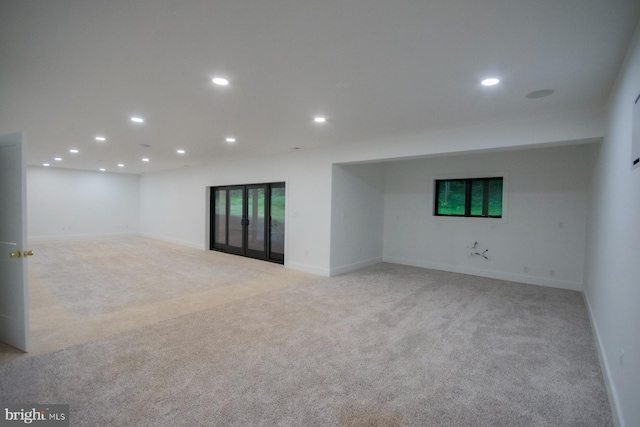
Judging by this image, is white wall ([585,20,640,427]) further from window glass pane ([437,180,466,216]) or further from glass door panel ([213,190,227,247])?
glass door panel ([213,190,227,247])

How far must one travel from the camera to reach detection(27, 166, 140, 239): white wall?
410 inches

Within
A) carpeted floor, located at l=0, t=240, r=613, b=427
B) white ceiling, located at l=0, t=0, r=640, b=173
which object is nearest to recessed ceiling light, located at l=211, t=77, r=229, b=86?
white ceiling, located at l=0, t=0, r=640, b=173

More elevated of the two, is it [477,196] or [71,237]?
[477,196]

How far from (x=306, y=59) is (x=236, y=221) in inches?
257

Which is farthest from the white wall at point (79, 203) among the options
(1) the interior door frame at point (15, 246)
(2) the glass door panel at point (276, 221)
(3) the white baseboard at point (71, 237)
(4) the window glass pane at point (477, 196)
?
(4) the window glass pane at point (477, 196)

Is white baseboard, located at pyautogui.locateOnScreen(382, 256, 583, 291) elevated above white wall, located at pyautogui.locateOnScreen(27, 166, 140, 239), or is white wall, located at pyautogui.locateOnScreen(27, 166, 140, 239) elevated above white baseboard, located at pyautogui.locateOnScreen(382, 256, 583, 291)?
white wall, located at pyautogui.locateOnScreen(27, 166, 140, 239)

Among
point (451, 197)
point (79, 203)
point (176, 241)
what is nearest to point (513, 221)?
point (451, 197)

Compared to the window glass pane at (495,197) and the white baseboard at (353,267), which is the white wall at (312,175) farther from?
the window glass pane at (495,197)

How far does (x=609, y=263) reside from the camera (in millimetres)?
2689

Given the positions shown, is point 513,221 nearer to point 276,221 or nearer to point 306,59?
point 276,221

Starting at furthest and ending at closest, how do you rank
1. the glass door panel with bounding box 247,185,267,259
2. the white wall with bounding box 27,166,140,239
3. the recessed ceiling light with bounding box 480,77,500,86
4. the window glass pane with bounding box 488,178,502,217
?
the white wall with bounding box 27,166,140,239, the glass door panel with bounding box 247,185,267,259, the window glass pane with bounding box 488,178,502,217, the recessed ceiling light with bounding box 480,77,500,86

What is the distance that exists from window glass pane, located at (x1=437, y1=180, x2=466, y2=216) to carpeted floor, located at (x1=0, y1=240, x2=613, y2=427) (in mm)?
2667

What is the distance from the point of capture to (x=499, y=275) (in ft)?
19.4
